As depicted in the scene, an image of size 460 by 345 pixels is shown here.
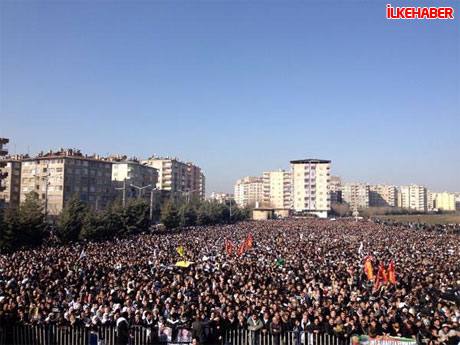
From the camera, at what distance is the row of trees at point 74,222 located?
27844mm

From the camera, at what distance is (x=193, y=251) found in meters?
25.8

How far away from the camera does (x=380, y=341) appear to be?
9.41 m

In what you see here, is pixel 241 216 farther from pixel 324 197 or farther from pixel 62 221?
pixel 62 221

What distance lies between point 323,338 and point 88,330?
18.2 ft

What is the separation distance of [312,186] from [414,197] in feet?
300

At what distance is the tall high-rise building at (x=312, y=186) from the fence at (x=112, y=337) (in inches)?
4102

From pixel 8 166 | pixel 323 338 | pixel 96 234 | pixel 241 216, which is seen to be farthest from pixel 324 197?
pixel 323 338

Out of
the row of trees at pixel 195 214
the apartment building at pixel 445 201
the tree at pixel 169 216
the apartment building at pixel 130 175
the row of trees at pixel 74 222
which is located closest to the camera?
the row of trees at pixel 74 222

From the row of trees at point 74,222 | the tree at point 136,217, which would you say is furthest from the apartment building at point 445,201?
the tree at point 136,217

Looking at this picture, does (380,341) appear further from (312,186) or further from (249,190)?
(249,190)

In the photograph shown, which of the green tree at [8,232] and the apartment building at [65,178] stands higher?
the apartment building at [65,178]

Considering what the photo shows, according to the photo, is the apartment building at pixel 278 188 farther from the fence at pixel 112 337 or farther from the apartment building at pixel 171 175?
the fence at pixel 112 337

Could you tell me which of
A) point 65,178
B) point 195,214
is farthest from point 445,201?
point 65,178

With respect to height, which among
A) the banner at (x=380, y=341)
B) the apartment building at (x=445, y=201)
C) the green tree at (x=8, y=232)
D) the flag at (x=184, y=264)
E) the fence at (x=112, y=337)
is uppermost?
the apartment building at (x=445, y=201)
